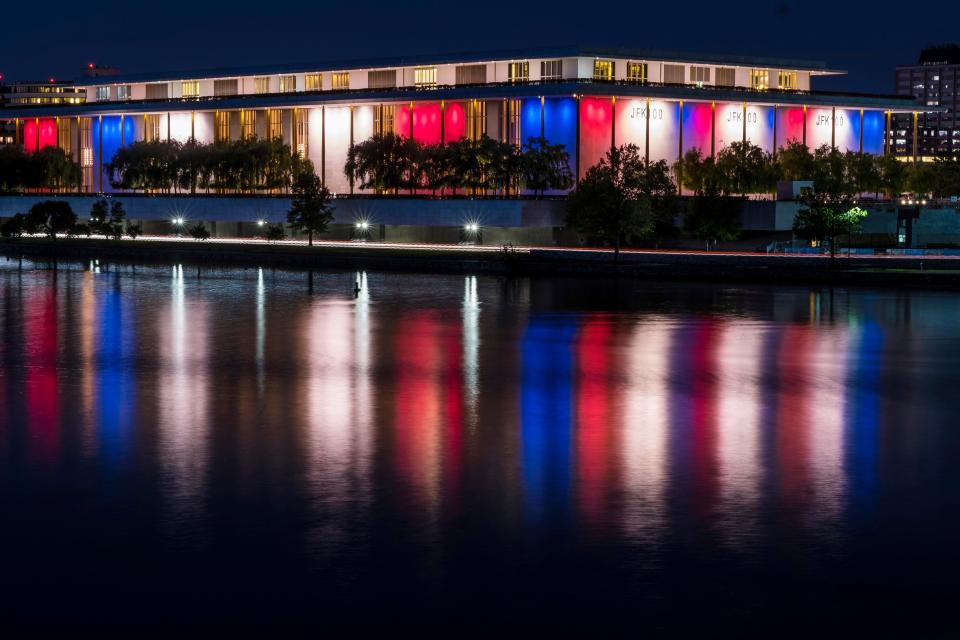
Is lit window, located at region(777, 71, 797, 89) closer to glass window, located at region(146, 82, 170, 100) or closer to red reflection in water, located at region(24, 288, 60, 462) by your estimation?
glass window, located at region(146, 82, 170, 100)

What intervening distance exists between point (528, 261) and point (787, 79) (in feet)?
156

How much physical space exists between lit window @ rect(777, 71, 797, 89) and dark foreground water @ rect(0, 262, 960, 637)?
72.0 meters

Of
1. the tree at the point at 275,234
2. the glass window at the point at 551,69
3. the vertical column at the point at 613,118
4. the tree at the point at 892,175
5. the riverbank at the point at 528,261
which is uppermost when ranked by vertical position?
the glass window at the point at 551,69

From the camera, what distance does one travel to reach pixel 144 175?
10475cm

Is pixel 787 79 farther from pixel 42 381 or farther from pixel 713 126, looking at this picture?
pixel 42 381

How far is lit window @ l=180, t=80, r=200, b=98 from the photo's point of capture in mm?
113150

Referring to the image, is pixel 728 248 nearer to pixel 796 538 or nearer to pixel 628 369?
pixel 628 369

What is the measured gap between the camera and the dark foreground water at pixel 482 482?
489 inches

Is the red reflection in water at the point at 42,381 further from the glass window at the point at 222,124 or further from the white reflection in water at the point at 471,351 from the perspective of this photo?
the glass window at the point at 222,124

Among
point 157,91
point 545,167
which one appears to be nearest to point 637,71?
point 545,167

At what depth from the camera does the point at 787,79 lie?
104938 millimetres

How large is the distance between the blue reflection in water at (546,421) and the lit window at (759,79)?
226ft

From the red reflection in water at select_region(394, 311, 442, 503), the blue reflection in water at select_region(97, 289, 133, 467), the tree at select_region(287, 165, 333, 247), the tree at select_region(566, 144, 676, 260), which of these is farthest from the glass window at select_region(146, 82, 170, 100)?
the red reflection in water at select_region(394, 311, 442, 503)

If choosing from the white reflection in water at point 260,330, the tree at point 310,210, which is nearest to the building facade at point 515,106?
the tree at point 310,210
